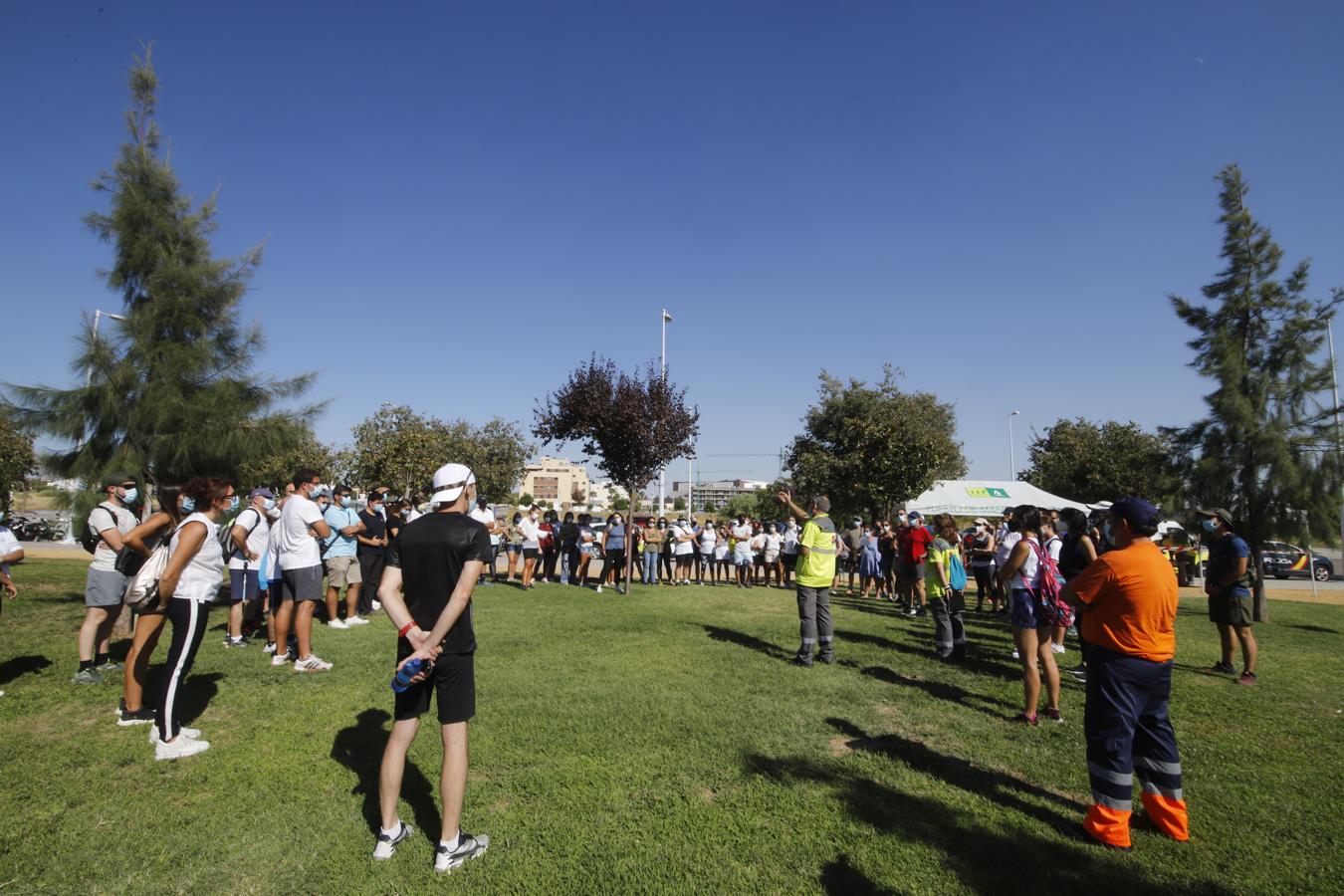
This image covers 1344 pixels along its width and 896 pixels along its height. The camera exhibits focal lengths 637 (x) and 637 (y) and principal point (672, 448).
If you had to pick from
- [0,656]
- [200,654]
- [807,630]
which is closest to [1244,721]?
[807,630]

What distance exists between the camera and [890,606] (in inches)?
537

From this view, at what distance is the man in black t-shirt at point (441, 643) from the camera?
326cm

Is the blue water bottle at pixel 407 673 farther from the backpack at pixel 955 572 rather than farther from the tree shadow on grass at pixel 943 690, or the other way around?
the backpack at pixel 955 572

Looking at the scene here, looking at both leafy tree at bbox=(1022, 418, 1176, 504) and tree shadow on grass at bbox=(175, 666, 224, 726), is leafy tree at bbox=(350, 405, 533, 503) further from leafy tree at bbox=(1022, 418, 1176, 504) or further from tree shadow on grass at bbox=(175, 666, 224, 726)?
leafy tree at bbox=(1022, 418, 1176, 504)

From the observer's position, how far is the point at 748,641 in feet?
29.5

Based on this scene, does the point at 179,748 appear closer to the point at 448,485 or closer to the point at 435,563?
the point at 435,563

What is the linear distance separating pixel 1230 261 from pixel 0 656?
22.4 meters

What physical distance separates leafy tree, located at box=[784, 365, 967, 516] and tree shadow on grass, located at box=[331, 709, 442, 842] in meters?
21.5

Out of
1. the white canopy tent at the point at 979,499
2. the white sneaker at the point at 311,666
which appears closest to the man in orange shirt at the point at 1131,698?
the white sneaker at the point at 311,666

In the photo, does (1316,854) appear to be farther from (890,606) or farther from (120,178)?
(120,178)

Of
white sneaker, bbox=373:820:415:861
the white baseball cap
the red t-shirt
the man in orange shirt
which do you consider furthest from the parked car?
white sneaker, bbox=373:820:415:861

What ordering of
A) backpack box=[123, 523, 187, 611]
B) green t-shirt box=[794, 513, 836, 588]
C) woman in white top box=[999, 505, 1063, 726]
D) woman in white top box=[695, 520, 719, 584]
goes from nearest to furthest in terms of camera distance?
backpack box=[123, 523, 187, 611] < woman in white top box=[999, 505, 1063, 726] < green t-shirt box=[794, 513, 836, 588] < woman in white top box=[695, 520, 719, 584]

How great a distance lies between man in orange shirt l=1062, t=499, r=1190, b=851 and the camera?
12.1ft

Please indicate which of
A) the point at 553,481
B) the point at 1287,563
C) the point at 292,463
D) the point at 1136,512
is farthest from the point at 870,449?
the point at 553,481
